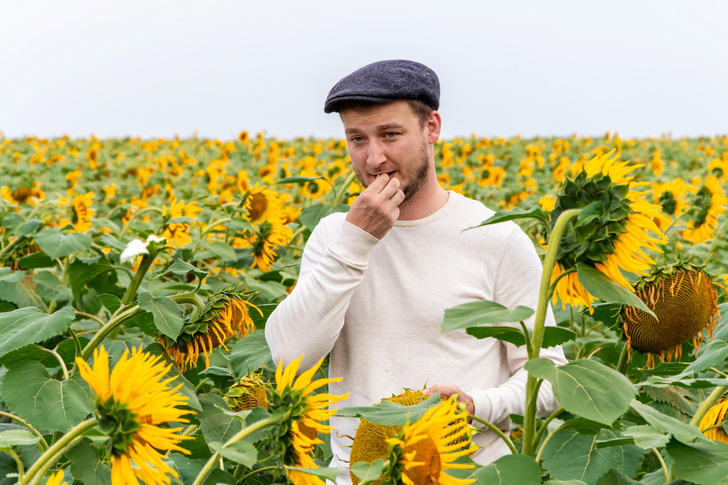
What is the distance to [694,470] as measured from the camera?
3.84 ft

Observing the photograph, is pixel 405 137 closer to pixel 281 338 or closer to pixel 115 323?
pixel 281 338

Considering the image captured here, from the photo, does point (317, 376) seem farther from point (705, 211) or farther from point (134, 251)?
point (705, 211)

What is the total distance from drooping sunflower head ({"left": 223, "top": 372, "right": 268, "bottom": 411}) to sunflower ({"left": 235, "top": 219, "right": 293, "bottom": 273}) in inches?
54.9

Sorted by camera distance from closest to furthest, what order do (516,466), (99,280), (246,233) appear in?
(516,466)
(99,280)
(246,233)

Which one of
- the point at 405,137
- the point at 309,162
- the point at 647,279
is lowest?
the point at 309,162

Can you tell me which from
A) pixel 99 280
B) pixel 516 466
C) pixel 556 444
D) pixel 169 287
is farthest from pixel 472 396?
pixel 99 280

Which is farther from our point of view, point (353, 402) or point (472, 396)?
point (353, 402)

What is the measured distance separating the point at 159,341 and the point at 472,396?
718 mm

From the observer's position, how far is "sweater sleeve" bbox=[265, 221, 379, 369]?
172cm

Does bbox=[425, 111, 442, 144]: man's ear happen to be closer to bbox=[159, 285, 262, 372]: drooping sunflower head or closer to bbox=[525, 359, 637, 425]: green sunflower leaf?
bbox=[159, 285, 262, 372]: drooping sunflower head

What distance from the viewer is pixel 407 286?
1.92 metres

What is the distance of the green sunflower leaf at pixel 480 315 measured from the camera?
1.13m

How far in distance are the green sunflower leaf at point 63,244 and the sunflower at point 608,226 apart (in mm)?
1744

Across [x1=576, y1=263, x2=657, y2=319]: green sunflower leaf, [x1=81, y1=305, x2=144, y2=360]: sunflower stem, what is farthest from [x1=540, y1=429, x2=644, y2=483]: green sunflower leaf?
[x1=81, y1=305, x2=144, y2=360]: sunflower stem
